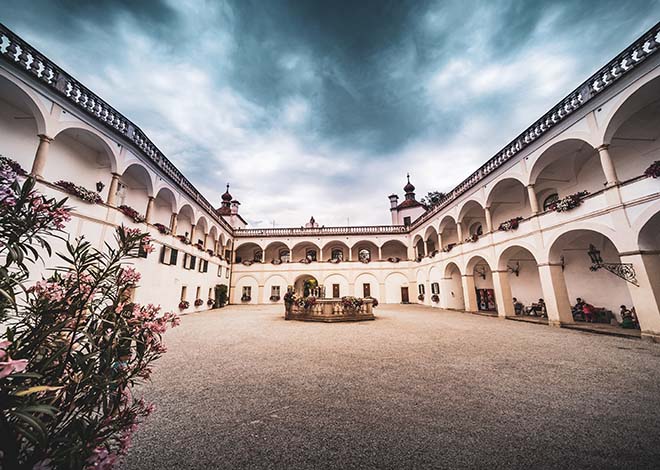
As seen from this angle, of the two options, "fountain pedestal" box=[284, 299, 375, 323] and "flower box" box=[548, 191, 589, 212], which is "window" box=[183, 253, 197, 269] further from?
"flower box" box=[548, 191, 589, 212]

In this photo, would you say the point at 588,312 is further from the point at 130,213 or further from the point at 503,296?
the point at 130,213

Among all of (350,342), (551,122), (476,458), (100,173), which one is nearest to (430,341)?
(350,342)

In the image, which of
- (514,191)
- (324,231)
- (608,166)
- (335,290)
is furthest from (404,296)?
(608,166)

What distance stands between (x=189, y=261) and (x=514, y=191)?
22185mm

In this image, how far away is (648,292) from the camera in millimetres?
7605

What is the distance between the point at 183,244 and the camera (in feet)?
55.3

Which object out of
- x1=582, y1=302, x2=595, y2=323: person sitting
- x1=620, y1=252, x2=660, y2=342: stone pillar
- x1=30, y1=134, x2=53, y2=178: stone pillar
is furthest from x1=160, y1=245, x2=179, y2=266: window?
x1=582, y1=302, x2=595, y2=323: person sitting

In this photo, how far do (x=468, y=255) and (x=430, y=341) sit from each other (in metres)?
11.0

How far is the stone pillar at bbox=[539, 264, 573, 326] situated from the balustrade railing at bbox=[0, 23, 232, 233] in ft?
66.0

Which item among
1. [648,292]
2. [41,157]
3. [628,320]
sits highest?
[41,157]

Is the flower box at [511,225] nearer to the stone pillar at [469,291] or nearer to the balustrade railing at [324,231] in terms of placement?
the stone pillar at [469,291]

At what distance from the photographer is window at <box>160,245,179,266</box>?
14.2 m

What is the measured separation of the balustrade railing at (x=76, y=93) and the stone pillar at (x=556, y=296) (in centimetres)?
2012

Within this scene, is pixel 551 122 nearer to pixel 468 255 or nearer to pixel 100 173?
pixel 468 255
